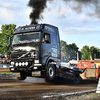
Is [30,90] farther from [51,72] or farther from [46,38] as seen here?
[46,38]

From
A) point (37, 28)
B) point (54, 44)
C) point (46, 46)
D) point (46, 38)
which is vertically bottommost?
point (46, 46)

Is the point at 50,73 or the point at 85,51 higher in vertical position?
the point at 85,51

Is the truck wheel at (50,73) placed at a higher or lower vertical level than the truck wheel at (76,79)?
higher

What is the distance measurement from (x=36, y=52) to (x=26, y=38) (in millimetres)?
1275

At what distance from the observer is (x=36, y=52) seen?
476 inches

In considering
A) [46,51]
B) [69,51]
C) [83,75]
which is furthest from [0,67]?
[69,51]

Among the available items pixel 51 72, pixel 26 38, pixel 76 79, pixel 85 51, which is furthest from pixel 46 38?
pixel 85 51

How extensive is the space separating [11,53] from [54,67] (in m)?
3.00

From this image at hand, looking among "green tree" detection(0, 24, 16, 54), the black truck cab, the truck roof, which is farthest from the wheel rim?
"green tree" detection(0, 24, 16, 54)

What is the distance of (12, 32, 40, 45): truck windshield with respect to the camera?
12.4 metres

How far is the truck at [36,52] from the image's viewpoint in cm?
1221

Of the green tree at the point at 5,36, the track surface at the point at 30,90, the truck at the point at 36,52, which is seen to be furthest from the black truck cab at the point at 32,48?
the green tree at the point at 5,36

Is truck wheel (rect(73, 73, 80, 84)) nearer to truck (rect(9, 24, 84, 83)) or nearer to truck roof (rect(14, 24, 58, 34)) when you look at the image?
truck (rect(9, 24, 84, 83))

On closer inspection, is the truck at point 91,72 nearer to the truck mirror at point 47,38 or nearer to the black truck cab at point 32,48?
the black truck cab at point 32,48
